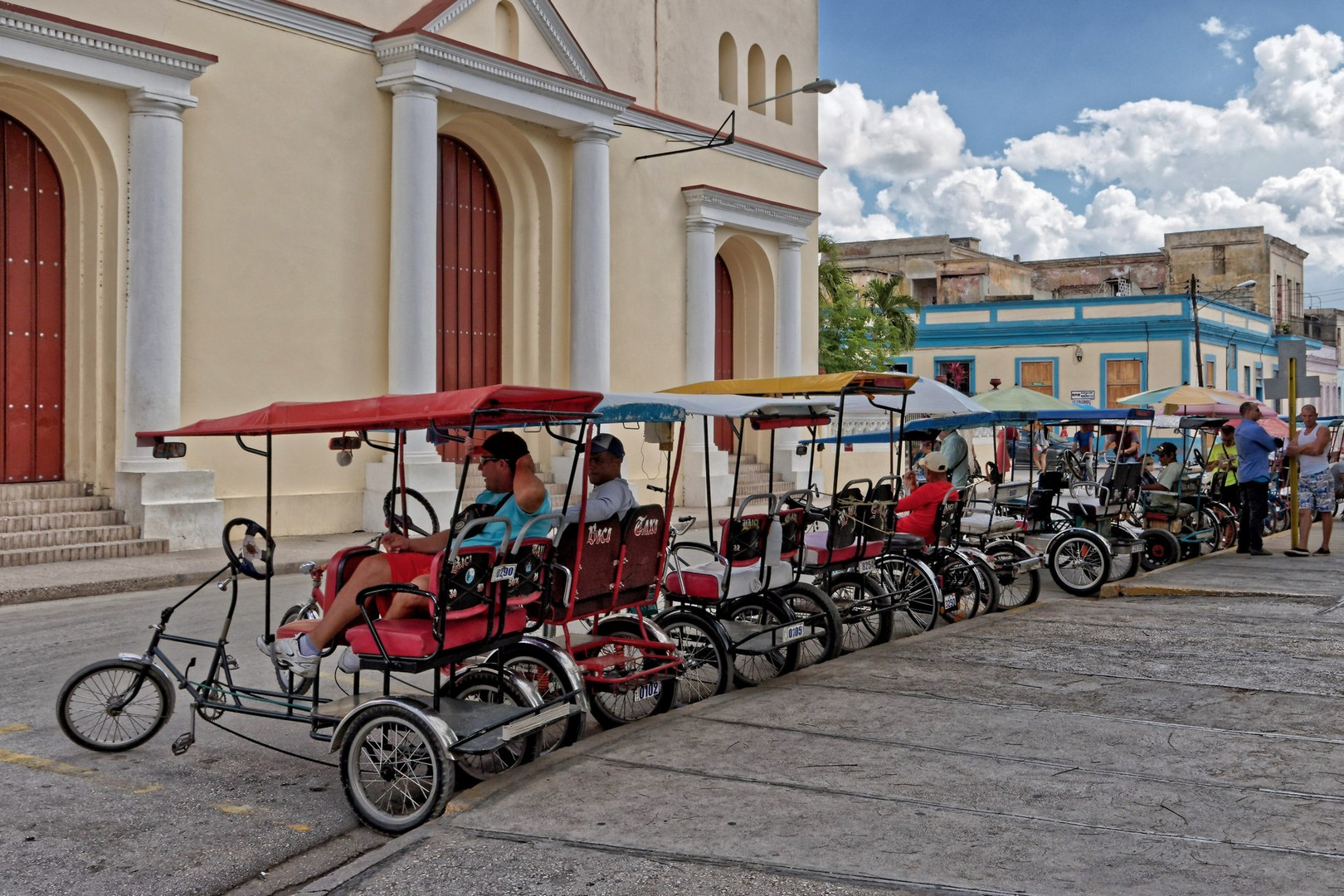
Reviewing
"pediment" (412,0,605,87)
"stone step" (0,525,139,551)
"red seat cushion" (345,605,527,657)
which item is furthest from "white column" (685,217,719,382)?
"red seat cushion" (345,605,527,657)

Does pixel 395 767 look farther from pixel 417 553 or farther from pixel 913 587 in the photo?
pixel 913 587

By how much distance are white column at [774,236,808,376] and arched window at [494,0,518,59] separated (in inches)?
334

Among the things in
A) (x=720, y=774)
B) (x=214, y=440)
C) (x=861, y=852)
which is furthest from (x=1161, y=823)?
(x=214, y=440)

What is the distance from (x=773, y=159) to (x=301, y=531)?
44.5 feet

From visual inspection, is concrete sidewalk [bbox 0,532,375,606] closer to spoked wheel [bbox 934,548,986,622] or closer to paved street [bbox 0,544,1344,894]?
paved street [bbox 0,544,1344,894]

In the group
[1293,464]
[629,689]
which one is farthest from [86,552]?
[1293,464]

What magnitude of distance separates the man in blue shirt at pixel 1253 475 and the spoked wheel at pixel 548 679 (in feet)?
38.4

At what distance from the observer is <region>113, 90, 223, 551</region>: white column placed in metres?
15.1

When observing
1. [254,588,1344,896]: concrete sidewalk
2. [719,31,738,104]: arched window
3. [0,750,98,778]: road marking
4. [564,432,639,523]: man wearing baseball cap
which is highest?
[719,31,738,104]: arched window

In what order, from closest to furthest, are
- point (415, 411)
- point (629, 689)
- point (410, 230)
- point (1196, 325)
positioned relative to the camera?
point (415, 411)
point (629, 689)
point (410, 230)
point (1196, 325)

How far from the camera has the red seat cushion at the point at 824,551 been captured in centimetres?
984

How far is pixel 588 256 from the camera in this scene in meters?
21.5

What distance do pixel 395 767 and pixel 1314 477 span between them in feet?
44.3

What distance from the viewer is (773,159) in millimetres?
26594
